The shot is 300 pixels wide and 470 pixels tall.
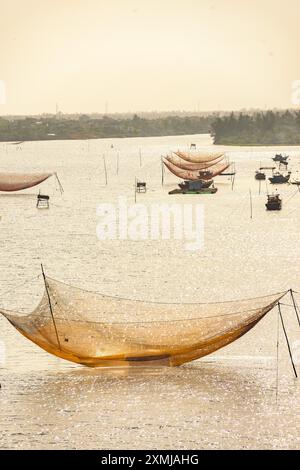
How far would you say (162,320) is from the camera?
16.2 meters

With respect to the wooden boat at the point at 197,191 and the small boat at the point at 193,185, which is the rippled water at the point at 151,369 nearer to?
the wooden boat at the point at 197,191

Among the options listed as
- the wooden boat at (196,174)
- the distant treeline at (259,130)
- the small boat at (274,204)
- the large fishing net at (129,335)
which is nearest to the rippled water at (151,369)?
the large fishing net at (129,335)

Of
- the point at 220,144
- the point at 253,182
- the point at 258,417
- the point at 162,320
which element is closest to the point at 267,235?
the point at 162,320

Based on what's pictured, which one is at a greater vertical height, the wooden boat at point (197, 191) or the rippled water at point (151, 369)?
the rippled water at point (151, 369)

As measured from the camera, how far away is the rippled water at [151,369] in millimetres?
13320

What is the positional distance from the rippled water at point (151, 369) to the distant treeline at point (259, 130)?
74800 mm

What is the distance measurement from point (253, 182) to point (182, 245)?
2918 cm

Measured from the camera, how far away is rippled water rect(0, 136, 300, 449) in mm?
13320

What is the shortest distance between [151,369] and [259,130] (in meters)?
109

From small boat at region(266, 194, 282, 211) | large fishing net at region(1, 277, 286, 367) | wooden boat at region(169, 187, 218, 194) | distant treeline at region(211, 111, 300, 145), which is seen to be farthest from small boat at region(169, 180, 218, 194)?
distant treeline at region(211, 111, 300, 145)

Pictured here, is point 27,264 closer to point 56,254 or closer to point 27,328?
point 56,254

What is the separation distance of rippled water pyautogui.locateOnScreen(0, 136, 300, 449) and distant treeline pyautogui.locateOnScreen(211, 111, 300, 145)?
74.8m

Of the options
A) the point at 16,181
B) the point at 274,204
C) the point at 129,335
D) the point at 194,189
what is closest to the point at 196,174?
the point at 194,189
